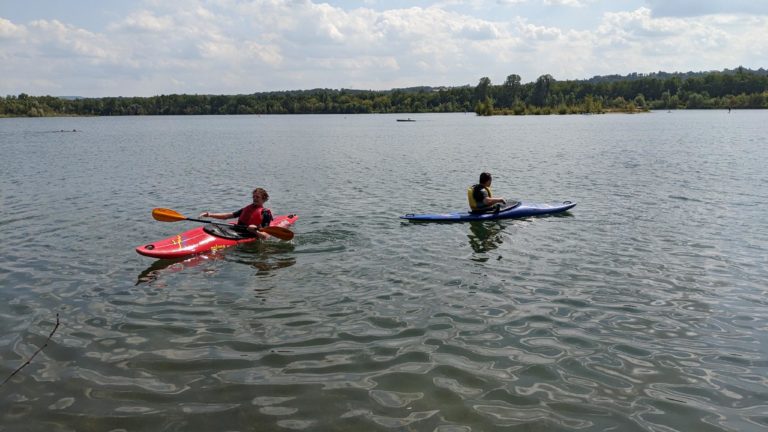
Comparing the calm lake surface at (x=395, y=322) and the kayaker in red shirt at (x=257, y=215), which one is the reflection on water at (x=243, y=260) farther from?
the kayaker in red shirt at (x=257, y=215)

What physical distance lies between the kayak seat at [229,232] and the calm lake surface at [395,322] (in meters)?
0.70

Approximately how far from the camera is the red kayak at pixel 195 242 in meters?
12.4

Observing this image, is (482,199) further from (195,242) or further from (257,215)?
(195,242)

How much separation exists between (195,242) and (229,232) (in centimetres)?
123

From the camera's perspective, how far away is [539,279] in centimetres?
1115

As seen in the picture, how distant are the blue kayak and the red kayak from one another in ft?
15.8

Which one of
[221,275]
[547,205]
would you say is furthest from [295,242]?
[547,205]

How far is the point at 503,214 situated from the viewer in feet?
56.2

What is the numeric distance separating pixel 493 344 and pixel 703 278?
5.58 metres

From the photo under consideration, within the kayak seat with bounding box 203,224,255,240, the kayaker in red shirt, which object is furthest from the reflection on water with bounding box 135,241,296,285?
the kayaker in red shirt

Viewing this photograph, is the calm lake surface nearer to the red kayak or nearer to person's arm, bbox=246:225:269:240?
person's arm, bbox=246:225:269:240

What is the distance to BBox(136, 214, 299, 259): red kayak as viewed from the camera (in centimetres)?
1242

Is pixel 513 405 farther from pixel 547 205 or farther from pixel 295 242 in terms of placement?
pixel 547 205

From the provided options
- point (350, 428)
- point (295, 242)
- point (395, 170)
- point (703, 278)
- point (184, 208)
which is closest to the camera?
point (350, 428)
